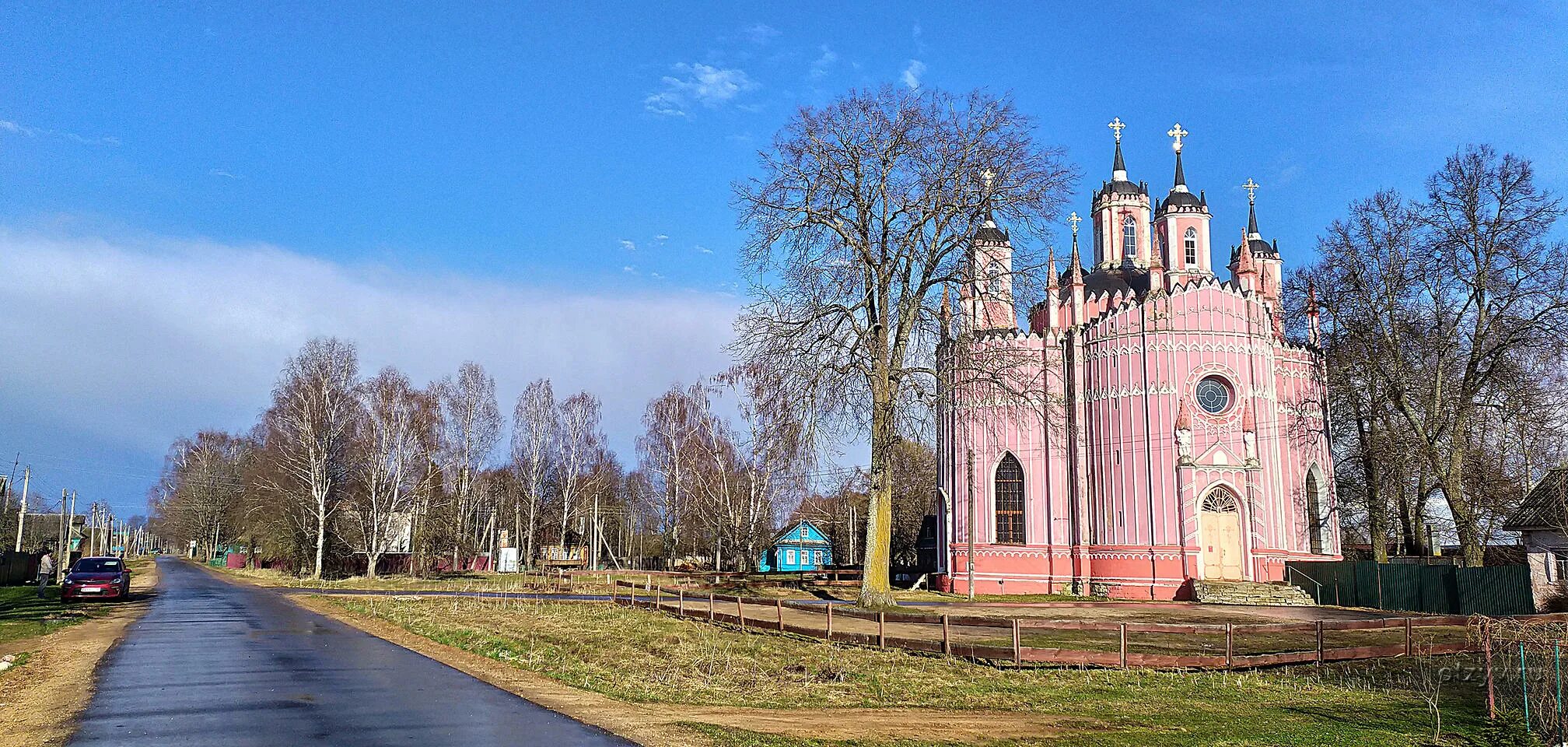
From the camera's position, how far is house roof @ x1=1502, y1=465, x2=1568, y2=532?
34.8m

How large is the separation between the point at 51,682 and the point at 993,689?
12568 mm

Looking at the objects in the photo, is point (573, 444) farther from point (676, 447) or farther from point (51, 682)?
point (51, 682)

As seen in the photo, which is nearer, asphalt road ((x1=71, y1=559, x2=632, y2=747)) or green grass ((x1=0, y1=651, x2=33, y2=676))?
asphalt road ((x1=71, y1=559, x2=632, y2=747))

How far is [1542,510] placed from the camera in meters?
40.8

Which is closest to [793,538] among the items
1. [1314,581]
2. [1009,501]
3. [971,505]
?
[971,505]

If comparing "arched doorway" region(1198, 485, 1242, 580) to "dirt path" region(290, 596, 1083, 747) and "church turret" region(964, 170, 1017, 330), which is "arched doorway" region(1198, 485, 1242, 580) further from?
"dirt path" region(290, 596, 1083, 747)

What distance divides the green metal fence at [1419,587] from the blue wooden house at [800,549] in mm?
28946

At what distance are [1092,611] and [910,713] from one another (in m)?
19.7

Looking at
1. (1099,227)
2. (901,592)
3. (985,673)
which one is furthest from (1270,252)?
(985,673)

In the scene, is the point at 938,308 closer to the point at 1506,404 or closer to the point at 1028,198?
the point at 1028,198

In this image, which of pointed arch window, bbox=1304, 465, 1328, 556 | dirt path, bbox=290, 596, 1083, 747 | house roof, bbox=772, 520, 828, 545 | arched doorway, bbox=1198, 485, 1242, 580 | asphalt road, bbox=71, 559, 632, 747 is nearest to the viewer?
asphalt road, bbox=71, 559, 632, 747

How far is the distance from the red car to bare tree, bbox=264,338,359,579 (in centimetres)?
1272

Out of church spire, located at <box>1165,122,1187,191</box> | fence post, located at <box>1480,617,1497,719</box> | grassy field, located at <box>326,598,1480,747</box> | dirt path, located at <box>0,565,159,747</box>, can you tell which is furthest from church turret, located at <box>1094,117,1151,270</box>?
dirt path, located at <box>0,565,159,747</box>

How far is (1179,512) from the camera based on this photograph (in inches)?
1439
